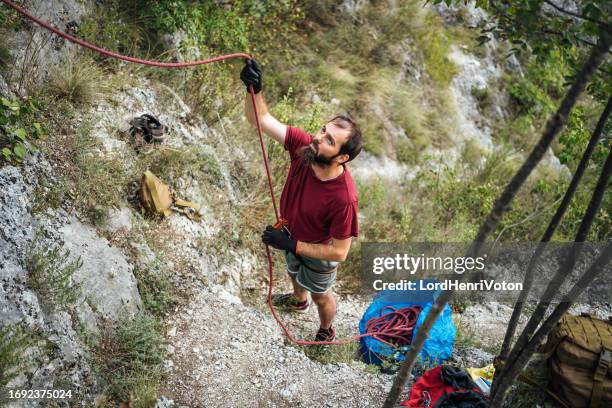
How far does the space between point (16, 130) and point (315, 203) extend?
1.94 metres

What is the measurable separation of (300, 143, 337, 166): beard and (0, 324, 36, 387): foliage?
1.86 m

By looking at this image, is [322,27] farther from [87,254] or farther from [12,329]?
[12,329]

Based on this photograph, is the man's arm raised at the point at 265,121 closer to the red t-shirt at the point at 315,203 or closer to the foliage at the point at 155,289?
the red t-shirt at the point at 315,203

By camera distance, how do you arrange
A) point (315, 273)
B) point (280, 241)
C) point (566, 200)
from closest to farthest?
1. point (566, 200)
2. point (280, 241)
3. point (315, 273)

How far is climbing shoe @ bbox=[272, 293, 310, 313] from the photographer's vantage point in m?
4.30

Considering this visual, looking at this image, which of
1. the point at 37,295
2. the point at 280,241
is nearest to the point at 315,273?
the point at 280,241

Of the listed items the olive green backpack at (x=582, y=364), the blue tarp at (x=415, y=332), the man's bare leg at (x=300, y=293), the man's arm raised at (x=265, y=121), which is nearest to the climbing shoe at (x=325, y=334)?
the blue tarp at (x=415, y=332)

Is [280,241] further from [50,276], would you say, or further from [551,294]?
[551,294]

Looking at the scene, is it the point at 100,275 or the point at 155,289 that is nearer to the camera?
the point at 100,275

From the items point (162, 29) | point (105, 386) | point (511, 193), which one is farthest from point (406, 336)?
point (162, 29)

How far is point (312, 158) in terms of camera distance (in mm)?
3166

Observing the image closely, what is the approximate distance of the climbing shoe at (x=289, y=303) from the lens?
14.1 ft

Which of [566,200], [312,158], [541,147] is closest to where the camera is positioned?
[541,147]

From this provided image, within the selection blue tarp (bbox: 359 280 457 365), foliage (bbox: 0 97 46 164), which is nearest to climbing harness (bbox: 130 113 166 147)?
foliage (bbox: 0 97 46 164)
